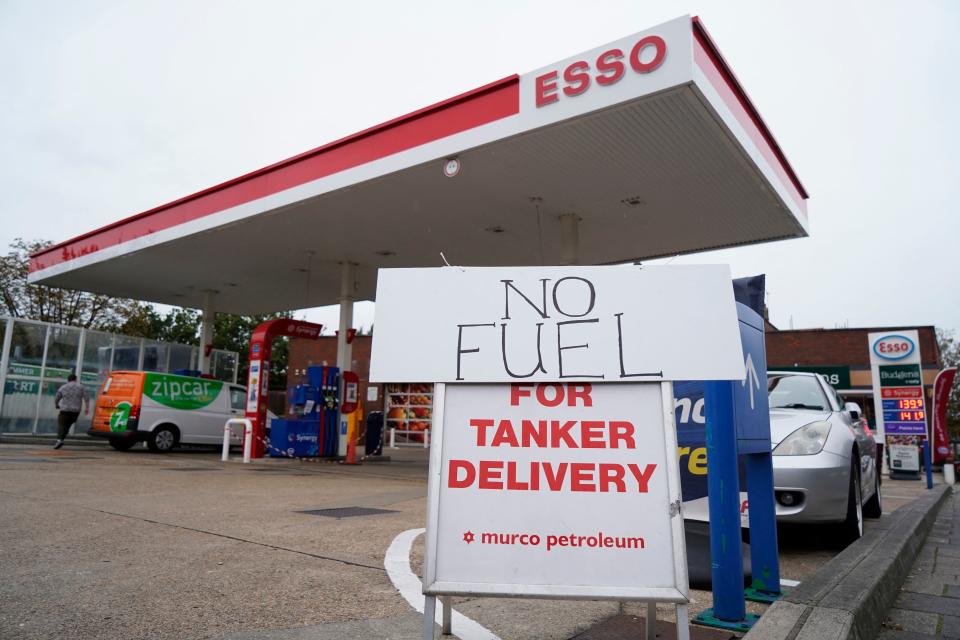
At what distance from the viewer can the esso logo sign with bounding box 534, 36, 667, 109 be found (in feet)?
25.0

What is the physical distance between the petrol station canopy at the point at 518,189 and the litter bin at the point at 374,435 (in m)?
3.92

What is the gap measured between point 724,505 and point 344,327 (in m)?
13.9

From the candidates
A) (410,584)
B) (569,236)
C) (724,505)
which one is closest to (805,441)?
(724,505)

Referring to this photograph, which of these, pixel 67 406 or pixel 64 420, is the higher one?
pixel 67 406

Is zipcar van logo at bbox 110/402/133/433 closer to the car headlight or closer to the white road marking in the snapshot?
the white road marking

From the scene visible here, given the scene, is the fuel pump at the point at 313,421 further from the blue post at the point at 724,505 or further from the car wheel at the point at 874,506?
the blue post at the point at 724,505

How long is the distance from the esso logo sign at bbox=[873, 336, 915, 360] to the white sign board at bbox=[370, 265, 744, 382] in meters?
17.1

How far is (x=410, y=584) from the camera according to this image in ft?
11.0

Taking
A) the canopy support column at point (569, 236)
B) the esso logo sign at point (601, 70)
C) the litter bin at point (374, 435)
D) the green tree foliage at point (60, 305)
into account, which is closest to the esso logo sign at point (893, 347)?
the canopy support column at point (569, 236)

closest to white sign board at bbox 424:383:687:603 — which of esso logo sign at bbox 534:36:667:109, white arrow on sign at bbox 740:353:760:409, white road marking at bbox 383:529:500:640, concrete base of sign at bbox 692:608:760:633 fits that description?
white road marking at bbox 383:529:500:640

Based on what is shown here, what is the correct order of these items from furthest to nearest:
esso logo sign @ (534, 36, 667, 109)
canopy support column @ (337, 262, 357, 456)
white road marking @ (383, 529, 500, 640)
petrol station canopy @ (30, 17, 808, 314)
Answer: canopy support column @ (337, 262, 357, 456), petrol station canopy @ (30, 17, 808, 314), esso logo sign @ (534, 36, 667, 109), white road marking @ (383, 529, 500, 640)

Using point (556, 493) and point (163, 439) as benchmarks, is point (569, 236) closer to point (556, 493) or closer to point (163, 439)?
point (163, 439)

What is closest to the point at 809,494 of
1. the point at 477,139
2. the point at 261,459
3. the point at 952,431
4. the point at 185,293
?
the point at 477,139

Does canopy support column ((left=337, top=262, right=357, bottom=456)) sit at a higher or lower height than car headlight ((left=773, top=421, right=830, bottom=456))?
higher
